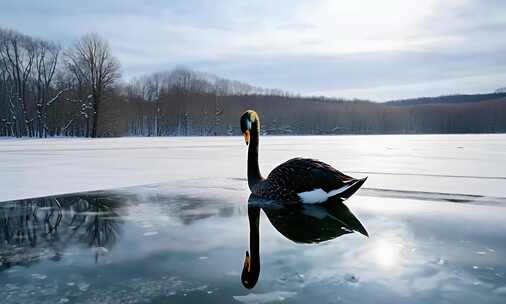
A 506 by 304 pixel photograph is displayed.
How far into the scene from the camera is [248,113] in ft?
17.4

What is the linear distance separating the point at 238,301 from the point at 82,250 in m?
1.61

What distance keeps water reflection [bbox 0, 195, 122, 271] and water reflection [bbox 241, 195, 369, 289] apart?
47.1 inches

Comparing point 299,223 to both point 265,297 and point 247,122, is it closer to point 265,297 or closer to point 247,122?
point 247,122

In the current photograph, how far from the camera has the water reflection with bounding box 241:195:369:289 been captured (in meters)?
2.87

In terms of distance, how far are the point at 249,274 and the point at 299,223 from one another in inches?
63.5

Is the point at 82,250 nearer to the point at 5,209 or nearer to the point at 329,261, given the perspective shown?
the point at 329,261

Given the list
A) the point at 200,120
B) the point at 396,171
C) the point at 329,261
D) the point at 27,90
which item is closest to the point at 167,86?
the point at 200,120

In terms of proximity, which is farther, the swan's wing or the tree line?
the tree line

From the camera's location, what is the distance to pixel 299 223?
161 inches

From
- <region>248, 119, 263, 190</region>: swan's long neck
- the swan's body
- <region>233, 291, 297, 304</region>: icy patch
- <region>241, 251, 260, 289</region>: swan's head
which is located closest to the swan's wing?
the swan's body

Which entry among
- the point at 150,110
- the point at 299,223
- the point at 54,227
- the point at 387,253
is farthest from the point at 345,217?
the point at 150,110

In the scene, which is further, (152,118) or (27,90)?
(152,118)

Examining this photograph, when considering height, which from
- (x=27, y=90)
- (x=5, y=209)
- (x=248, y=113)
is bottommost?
(x=5, y=209)

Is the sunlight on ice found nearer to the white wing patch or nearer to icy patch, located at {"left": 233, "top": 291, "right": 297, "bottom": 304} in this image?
icy patch, located at {"left": 233, "top": 291, "right": 297, "bottom": 304}
